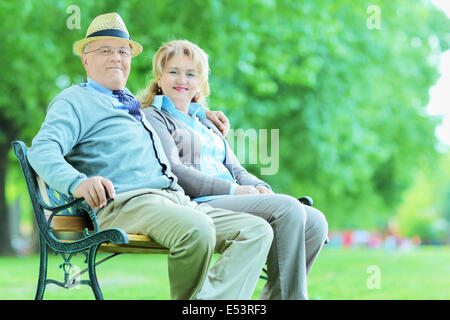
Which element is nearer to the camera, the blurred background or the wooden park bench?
the wooden park bench

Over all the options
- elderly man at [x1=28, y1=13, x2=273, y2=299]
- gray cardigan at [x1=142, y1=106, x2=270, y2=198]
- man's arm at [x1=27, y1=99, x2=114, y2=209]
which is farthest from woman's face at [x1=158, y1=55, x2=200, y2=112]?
man's arm at [x1=27, y1=99, x2=114, y2=209]

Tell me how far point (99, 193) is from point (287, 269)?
0.94 m

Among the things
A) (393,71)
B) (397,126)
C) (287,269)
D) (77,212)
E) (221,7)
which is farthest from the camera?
(397,126)

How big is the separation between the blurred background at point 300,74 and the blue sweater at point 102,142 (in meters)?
6.71

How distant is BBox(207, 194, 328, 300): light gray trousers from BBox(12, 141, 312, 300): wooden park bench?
0.52 metres

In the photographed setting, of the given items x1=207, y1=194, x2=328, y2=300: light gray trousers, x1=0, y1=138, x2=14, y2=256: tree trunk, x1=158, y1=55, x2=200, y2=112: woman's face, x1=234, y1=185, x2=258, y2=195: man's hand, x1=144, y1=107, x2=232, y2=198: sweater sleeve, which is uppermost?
x1=158, y1=55, x2=200, y2=112: woman's face

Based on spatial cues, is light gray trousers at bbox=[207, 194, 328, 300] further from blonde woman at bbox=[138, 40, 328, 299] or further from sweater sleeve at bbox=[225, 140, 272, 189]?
sweater sleeve at bbox=[225, 140, 272, 189]

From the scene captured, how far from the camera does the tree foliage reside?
11695mm

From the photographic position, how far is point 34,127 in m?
14.4

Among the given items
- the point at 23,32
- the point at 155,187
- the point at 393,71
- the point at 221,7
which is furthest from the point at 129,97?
the point at 393,71

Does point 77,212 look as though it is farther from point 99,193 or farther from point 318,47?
point 318,47

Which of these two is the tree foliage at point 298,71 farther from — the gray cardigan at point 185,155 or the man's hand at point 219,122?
the gray cardigan at point 185,155

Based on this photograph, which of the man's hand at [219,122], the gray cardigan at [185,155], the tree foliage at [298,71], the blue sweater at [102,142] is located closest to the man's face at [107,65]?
the blue sweater at [102,142]
